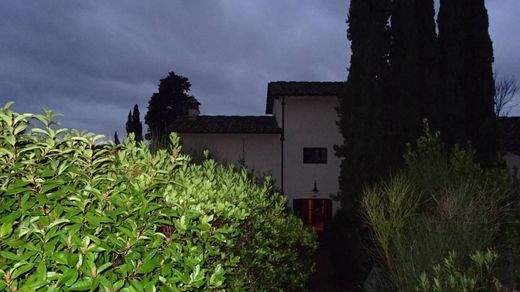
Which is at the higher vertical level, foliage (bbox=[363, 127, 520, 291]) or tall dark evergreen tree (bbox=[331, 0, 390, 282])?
tall dark evergreen tree (bbox=[331, 0, 390, 282])

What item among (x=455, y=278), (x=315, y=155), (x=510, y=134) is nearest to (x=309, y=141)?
(x=315, y=155)

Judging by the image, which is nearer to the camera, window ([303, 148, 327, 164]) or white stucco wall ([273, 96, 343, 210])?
white stucco wall ([273, 96, 343, 210])

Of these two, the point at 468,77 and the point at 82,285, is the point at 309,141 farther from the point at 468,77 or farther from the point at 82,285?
the point at 82,285

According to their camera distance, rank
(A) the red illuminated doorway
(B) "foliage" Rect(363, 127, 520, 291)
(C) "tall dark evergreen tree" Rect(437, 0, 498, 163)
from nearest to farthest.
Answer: (B) "foliage" Rect(363, 127, 520, 291) → (C) "tall dark evergreen tree" Rect(437, 0, 498, 163) → (A) the red illuminated doorway

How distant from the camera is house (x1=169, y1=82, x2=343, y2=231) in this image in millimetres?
22562

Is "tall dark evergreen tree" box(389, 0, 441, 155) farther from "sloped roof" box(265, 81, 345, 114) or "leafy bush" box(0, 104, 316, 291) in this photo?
"leafy bush" box(0, 104, 316, 291)

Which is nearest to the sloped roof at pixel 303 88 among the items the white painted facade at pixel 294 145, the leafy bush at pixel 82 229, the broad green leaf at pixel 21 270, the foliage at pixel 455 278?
the white painted facade at pixel 294 145

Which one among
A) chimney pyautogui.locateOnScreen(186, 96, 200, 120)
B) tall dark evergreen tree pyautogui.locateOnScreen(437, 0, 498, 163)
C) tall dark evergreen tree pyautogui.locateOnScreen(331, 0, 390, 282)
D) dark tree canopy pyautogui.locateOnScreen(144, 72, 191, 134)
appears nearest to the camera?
tall dark evergreen tree pyautogui.locateOnScreen(331, 0, 390, 282)

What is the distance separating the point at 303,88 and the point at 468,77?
8352mm

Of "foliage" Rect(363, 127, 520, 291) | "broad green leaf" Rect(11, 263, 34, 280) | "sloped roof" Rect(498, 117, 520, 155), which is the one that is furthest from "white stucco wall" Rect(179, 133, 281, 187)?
"broad green leaf" Rect(11, 263, 34, 280)

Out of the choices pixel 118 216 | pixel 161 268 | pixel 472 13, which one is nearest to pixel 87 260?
pixel 161 268

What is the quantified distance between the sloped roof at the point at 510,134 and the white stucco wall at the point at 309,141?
340 inches

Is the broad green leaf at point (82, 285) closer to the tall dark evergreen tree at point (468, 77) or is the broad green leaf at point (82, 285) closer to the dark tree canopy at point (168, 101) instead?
the tall dark evergreen tree at point (468, 77)

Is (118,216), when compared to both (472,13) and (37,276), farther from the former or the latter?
(472,13)
